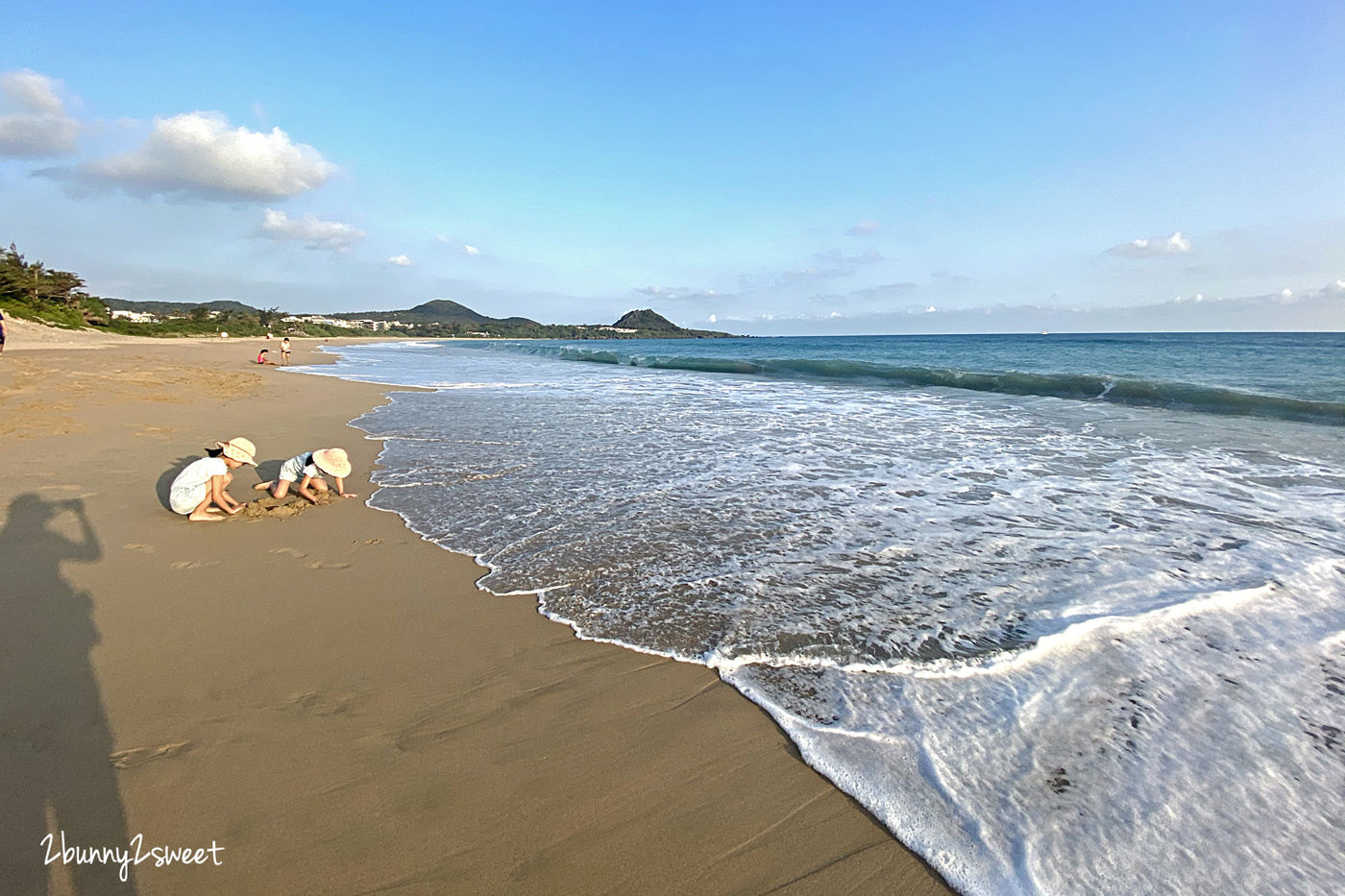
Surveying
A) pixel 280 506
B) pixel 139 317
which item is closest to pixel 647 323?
pixel 139 317

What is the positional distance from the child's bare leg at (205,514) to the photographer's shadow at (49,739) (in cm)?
113

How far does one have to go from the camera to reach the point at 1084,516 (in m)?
5.73

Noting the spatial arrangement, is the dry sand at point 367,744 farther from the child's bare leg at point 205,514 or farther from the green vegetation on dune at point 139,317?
the green vegetation on dune at point 139,317

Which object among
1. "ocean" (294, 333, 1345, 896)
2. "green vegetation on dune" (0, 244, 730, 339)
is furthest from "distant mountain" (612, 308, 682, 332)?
"ocean" (294, 333, 1345, 896)

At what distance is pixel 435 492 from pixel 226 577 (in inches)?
93.4

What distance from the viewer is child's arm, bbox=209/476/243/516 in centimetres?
544

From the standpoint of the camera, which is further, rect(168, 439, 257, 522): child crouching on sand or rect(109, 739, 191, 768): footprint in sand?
rect(168, 439, 257, 522): child crouching on sand

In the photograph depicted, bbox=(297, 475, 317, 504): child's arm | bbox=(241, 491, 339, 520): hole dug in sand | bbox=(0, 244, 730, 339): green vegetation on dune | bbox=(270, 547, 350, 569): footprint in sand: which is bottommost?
bbox=(270, 547, 350, 569): footprint in sand

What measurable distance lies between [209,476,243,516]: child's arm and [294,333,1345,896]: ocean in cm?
124

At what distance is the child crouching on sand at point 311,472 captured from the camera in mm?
5973

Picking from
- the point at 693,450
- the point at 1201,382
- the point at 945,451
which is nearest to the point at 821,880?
the point at 693,450

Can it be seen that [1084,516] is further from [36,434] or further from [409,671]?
[36,434]

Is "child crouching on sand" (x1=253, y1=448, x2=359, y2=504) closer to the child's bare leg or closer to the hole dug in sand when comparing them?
the hole dug in sand

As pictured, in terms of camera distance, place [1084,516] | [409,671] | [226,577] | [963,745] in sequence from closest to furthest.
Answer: [963,745] < [409,671] < [226,577] < [1084,516]
